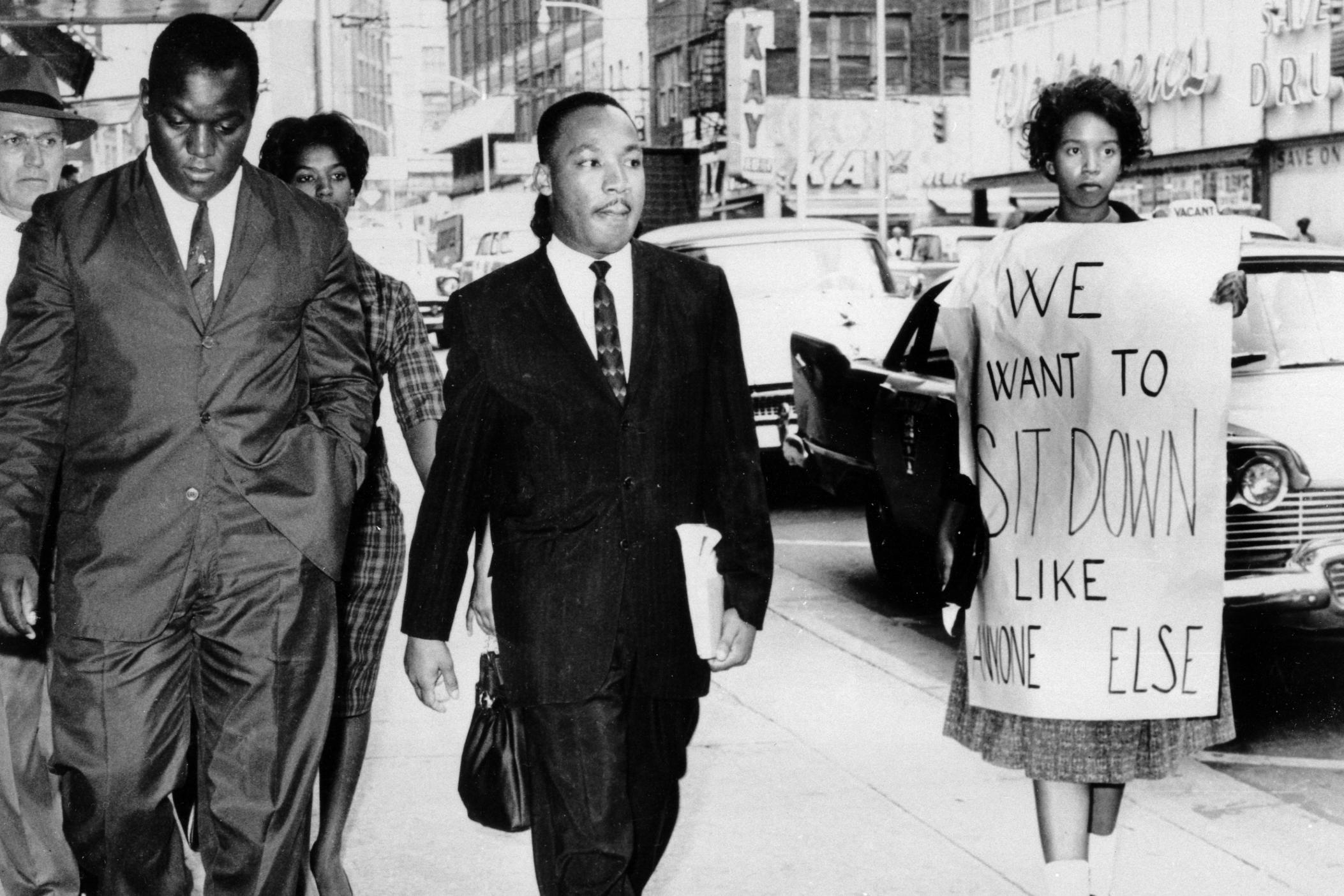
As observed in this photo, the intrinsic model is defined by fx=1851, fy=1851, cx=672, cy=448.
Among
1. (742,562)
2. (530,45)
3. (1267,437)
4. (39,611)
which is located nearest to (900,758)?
(1267,437)

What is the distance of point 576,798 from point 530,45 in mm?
78670

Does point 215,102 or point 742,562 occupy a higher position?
point 215,102

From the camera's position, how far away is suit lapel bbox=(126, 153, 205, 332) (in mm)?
3414

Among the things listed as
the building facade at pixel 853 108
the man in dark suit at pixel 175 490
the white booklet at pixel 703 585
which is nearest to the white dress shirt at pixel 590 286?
the white booklet at pixel 703 585

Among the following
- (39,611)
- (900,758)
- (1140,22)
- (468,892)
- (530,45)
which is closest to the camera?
(39,611)

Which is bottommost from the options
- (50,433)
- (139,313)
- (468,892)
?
(468,892)

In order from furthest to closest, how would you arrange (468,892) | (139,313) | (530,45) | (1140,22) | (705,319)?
(530,45), (1140,22), (468,892), (705,319), (139,313)

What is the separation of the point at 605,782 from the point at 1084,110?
1.89 metres

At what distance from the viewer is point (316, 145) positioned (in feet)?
15.0

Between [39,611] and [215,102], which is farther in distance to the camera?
[39,611]

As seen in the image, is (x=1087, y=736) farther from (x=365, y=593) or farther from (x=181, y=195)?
(x=181, y=195)

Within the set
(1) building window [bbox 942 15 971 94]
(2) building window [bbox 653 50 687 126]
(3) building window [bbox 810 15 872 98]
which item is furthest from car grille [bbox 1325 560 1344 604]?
(2) building window [bbox 653 50 687 126]

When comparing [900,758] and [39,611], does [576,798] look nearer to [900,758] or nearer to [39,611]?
[39,611]

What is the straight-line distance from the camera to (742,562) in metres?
3.55
